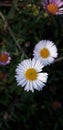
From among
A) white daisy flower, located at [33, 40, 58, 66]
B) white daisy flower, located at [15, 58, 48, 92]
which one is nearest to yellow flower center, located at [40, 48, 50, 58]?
white daisy flower, located at [33, 40, 58, 66]

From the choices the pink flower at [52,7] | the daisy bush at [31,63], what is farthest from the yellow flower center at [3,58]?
the pink flower at [52,7]

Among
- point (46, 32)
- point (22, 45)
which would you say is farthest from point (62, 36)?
point (22, 45)

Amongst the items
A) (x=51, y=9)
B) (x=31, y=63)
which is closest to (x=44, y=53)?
(x=31, y=63)

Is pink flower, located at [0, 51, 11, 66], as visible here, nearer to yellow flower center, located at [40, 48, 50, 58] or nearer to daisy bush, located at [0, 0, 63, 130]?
daisy bush, located at [0, 0, 63, 130]

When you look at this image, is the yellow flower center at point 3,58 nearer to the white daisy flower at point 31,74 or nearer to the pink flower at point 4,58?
the pink flower at point 4,58

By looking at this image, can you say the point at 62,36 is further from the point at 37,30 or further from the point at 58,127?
the point at 58,127

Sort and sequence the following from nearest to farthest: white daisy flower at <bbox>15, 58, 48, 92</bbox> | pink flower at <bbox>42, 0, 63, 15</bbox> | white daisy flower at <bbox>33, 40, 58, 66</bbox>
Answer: white daisy flower at <bbox>15, 58, 48, 92</bbox>
white daisy flower at <bbox>33, 40, 58, 66</bbox>
pink flower at <bbox>42, 0, 63, 15</bbox>
